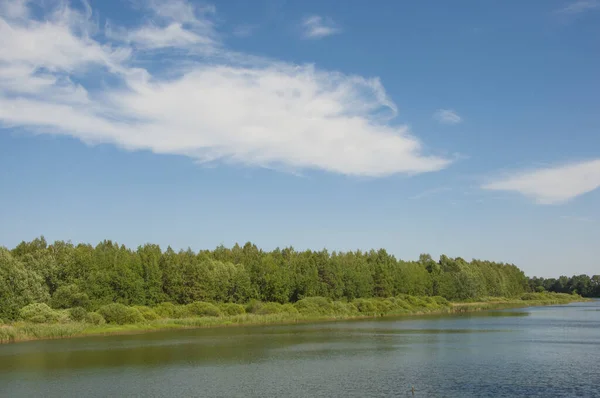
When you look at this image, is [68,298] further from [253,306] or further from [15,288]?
[253,306]

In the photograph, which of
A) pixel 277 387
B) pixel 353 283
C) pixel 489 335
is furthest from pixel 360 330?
pixel 353 283

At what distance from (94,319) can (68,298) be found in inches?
412

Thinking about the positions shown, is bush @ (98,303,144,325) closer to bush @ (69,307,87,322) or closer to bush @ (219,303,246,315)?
bush @ (69,307,87,322)

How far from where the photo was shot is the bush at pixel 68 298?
9181 cm

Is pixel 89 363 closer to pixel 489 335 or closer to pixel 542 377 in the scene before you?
pixel 542 377

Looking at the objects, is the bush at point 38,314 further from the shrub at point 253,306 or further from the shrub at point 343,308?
the shrub at point 343,308

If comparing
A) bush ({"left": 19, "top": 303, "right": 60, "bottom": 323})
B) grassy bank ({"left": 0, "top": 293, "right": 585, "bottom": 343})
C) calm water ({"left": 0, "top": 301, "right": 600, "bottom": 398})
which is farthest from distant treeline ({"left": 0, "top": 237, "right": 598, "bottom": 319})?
calm water ({"left": 0, "top": 301, "right": 600, "bottom": 398})

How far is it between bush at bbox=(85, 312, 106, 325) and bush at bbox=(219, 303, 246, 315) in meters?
27.1

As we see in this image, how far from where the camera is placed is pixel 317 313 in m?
116

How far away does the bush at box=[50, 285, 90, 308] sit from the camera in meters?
91.8

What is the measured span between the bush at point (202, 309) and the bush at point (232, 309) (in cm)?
252

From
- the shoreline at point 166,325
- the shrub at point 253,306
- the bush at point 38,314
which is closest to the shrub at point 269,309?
the shrub at point 253,306

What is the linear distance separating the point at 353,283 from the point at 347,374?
332 ft

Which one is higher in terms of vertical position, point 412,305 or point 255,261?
point 255,261
